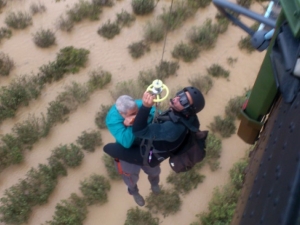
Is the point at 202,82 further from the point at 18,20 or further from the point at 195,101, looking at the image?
the point at 18,20

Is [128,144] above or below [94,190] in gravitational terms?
above

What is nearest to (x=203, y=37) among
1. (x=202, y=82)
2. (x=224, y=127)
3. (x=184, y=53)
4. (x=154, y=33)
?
(x=184, y=53)

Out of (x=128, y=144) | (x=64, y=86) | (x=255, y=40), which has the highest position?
(x=255, y=40)

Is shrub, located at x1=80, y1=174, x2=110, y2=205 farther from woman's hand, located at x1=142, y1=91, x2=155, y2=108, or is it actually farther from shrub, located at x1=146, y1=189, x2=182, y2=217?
woman's hand, located at x1=142, y1=91, x2=155, y2=108

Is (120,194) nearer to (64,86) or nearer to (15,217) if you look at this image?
(15,217)

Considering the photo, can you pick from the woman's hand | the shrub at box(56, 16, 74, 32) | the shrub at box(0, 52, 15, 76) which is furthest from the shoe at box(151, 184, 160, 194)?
the shrub at box(56, 16, 74, 32)

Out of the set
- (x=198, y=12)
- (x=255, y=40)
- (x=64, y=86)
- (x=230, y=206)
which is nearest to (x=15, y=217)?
(x=64, y=86)
